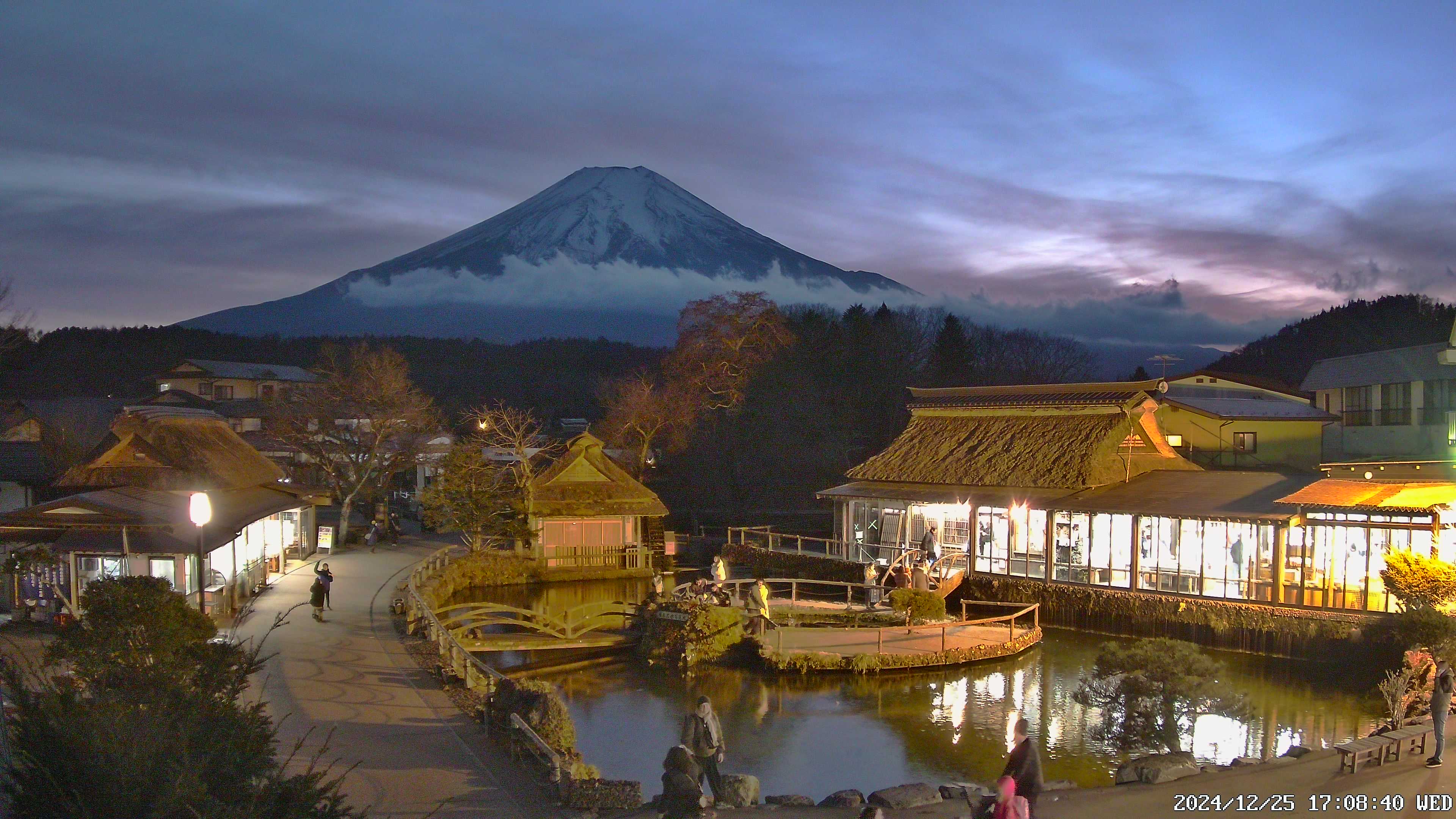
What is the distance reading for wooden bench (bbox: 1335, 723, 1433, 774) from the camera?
9.60 metres

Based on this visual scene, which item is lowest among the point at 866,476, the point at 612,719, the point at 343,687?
the point at 612,719

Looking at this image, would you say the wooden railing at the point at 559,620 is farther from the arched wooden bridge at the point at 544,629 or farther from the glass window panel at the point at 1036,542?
the glass window panel at the point at 1036,542

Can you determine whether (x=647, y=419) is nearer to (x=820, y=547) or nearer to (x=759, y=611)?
(x=820, y=547)

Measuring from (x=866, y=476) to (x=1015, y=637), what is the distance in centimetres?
931

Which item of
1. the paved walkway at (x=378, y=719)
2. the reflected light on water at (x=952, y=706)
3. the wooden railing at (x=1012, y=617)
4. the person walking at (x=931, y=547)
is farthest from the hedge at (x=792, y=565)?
the paved walkway at (x=378, y=719)

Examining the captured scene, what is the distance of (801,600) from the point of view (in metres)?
22.5

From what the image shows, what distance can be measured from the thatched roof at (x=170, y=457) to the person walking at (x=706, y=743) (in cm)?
1492

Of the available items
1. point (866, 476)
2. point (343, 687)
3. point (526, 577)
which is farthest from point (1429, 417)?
point (343, 687)

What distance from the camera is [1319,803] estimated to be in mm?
8570

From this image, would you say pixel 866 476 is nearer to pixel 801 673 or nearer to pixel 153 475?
pixel 801 673

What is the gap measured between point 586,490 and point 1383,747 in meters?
21.3

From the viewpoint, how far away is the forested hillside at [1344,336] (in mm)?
51188

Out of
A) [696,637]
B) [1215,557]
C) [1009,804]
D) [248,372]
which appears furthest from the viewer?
[248,372]

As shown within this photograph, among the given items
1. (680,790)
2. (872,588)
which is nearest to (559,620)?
(872,588)
